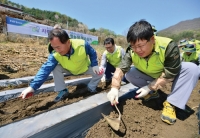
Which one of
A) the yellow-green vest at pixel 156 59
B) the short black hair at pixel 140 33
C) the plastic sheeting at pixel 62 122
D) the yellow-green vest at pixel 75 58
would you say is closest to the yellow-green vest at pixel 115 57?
the yellow-green vest at pixel 75 58

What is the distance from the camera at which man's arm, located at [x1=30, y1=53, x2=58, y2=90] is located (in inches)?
85.8

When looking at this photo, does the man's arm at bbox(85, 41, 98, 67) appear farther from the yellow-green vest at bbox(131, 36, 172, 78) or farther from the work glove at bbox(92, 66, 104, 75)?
the yellow-green vest at bbox(131, 36, 172, 78)

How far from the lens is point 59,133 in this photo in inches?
56.9

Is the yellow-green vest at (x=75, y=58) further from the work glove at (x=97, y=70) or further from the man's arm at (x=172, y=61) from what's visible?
the man's arm at (x=172, y=61)

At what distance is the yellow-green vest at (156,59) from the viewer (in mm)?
1733

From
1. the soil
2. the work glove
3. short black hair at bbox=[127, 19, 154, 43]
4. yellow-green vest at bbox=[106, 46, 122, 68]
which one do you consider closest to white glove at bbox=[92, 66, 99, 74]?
the work glove

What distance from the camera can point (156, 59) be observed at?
1.82 meters

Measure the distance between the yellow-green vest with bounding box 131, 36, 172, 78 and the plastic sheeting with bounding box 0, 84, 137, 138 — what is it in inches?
26.6

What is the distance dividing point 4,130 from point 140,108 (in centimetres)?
151

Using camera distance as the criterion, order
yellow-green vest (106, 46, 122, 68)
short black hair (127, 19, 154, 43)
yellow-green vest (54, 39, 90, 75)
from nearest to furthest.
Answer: short black hair (127, 19, 154, 43), yellow-green vest (54, 39, 90, 75), yellow-green vest (106, 46, 122, 68)

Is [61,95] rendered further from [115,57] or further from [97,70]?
[115,57]

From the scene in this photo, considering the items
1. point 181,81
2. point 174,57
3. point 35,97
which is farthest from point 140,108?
point 35,97

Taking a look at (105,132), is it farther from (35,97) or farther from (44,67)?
(35,97)

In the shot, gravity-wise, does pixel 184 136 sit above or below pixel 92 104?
below
